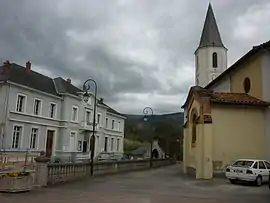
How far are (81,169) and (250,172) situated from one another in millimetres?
10182

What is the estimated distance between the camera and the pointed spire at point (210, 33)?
56.1 m

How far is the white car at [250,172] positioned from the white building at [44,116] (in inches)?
906

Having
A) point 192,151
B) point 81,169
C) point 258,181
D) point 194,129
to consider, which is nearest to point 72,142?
point 192,151

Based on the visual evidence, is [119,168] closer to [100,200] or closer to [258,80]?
[258,80]

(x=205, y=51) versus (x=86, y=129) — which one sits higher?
(x=205, y=51)

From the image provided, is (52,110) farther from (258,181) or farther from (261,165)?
(258,181)

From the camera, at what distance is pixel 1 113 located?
3312 cm

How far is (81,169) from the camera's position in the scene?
21.2 meters

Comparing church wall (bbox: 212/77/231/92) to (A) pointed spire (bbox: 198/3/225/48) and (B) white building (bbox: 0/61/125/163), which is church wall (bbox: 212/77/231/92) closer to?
(B) white building (bbox: 0/61/125/163)

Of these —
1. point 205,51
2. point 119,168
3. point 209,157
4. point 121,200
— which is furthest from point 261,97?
point 205,51

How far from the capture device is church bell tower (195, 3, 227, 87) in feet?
183

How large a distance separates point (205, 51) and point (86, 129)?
80.4 feet

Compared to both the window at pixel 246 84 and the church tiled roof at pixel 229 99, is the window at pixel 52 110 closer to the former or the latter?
the church tiled roof at pixel 229 99

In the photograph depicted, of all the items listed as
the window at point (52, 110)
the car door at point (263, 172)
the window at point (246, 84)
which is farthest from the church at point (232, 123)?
the window at point (52, 110)
